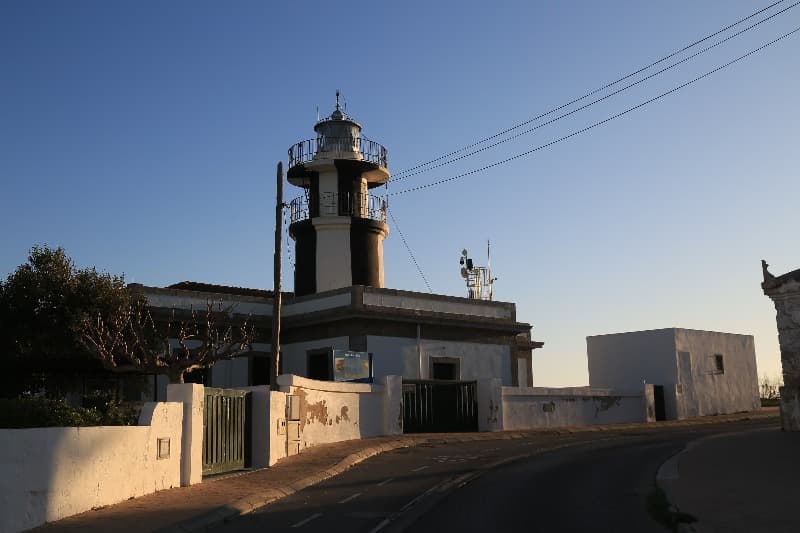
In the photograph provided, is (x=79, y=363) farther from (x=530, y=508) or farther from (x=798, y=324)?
(x=798, y=324)

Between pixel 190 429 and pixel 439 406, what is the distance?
15375mm

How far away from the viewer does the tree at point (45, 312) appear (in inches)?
953

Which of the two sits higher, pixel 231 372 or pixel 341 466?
pixel 231 372

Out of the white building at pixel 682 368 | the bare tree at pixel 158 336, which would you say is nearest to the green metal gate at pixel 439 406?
the bare tree at pixel 158 336

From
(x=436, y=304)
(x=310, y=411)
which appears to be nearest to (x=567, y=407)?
(x=436, y=304)

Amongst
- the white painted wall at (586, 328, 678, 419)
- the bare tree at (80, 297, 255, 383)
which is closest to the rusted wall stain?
the bare tree at (80, 297, 255, 383)

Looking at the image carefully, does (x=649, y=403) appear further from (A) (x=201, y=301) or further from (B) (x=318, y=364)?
(A) (x=201, y=301)

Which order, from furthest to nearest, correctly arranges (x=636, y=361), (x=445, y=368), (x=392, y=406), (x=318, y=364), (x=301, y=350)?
(x=636, y=361) → (x=445, y=368) → (x=301, y=350) → (x=318, y=364) → (x=392, y=406)

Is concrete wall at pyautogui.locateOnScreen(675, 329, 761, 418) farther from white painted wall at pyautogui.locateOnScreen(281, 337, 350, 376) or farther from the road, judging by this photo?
the road

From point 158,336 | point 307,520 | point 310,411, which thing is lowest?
point 307,520

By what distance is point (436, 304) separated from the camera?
33000 millimetres

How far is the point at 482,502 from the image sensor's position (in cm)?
1253

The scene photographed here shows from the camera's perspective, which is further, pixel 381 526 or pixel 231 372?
pixel 231 372

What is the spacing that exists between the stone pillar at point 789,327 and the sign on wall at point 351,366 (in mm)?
13433
